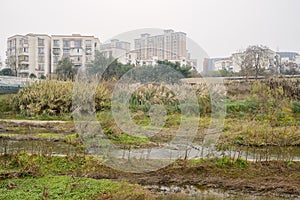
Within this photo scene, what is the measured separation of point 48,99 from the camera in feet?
45.7

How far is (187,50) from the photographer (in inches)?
299

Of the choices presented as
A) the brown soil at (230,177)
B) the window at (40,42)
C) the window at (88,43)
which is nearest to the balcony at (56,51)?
the window at (40,42)

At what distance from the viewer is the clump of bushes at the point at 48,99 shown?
13.7m

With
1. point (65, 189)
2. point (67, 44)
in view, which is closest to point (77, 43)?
point (67, 44)

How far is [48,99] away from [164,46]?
756 centimetres

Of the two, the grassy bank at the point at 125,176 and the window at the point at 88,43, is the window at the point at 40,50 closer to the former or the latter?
the window at the point at 88,43

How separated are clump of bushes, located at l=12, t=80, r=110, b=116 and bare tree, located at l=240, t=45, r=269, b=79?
11532 millimetres

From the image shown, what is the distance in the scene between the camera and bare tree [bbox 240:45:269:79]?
22500 mm

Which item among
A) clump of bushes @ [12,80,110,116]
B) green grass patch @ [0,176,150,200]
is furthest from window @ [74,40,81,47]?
green grass patch @ [0,176,150,200]

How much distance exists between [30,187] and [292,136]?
735 centimetres

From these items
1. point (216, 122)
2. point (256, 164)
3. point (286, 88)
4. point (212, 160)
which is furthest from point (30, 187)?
point (286, 88)

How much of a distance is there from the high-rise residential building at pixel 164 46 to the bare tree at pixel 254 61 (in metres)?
14.2

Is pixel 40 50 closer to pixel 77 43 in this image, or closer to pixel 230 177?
pixel 77 43

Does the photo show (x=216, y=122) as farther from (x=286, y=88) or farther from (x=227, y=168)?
(x=286, y=88)
